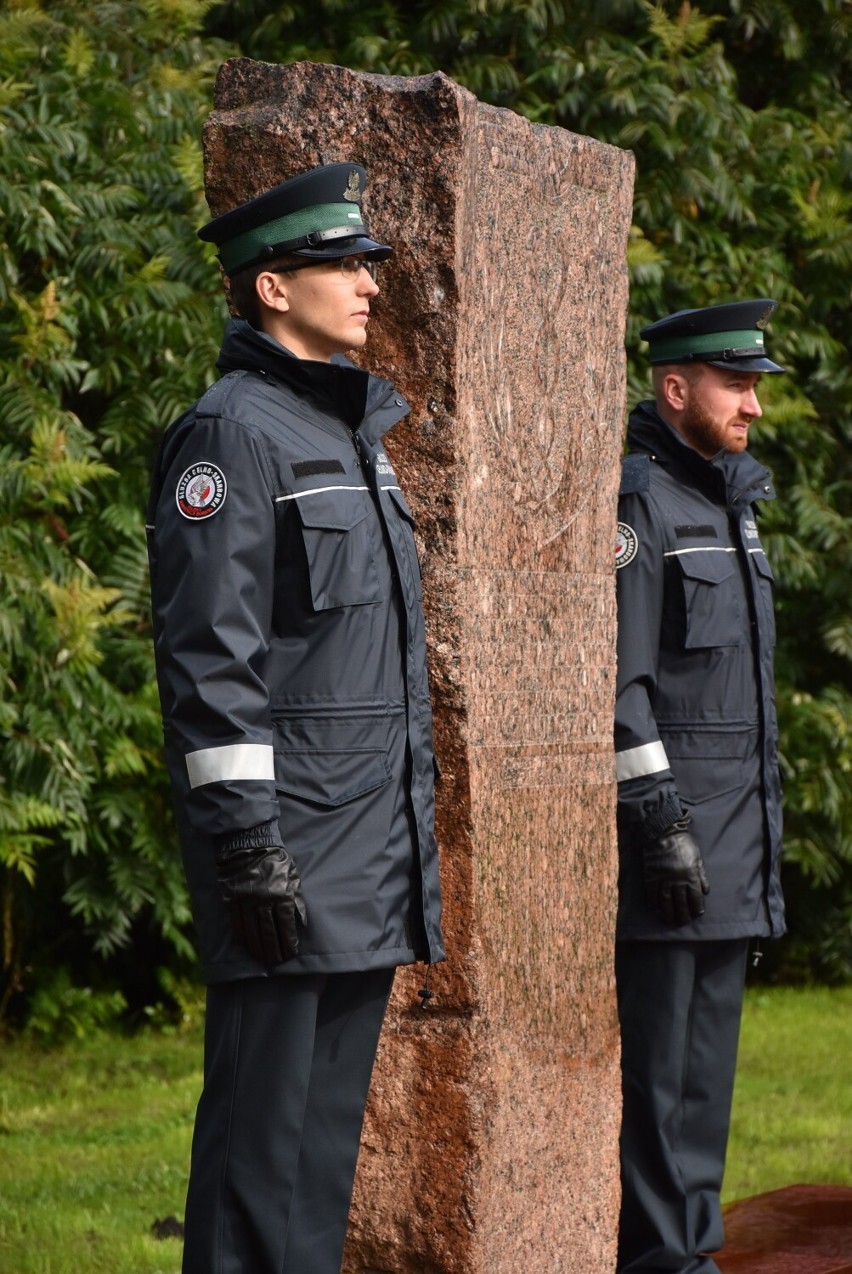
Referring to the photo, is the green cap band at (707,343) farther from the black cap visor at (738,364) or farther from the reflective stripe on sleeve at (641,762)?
the reflective stripe on sleeve at (641,762)

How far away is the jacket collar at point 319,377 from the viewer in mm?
3020

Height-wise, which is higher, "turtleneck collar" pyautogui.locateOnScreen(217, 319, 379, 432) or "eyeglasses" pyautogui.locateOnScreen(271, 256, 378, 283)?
"eyeglasses" pyautogui.locateOnScreen(271, 256, 378, 283)

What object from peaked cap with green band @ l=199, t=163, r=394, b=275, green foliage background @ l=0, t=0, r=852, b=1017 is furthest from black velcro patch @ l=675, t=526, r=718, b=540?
green foliage background @ l=0, t=0, r=852, b=1017

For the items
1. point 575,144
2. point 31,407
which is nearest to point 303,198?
point 575,144

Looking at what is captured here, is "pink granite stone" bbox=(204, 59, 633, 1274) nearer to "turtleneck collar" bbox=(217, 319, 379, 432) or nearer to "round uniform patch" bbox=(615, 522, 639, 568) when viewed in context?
"round uniform patch" bbox=(615, 522, 639, 568)

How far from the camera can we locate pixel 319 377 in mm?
3039

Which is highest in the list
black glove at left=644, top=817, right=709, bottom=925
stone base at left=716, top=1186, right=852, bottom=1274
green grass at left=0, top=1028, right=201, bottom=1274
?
black glove at left=644, top=817, right=709, bottom=925

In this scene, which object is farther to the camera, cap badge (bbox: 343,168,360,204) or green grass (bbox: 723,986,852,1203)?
green grass (bbox: 723,986,852,1203)

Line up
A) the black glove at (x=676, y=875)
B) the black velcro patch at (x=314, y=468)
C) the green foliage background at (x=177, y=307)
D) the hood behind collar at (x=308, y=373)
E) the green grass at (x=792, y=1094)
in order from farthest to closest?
the green foliage background at (x=177, y=307) < the green grass at (x=792, y=1094) < the black glove at (x=676, y=875) < the hood behind collar at (x=308, y=373) < the black velcro patch at (x=314, y=468)

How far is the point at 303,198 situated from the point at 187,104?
3726 millimetres

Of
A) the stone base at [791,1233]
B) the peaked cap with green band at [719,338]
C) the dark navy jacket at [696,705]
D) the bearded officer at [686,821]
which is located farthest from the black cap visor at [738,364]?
the stone base at [791,1233]

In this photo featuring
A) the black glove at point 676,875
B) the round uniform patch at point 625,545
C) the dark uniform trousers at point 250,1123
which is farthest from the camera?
the round uniform patch at point 625,545

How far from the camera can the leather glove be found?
2.65m

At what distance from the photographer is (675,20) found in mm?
7848
